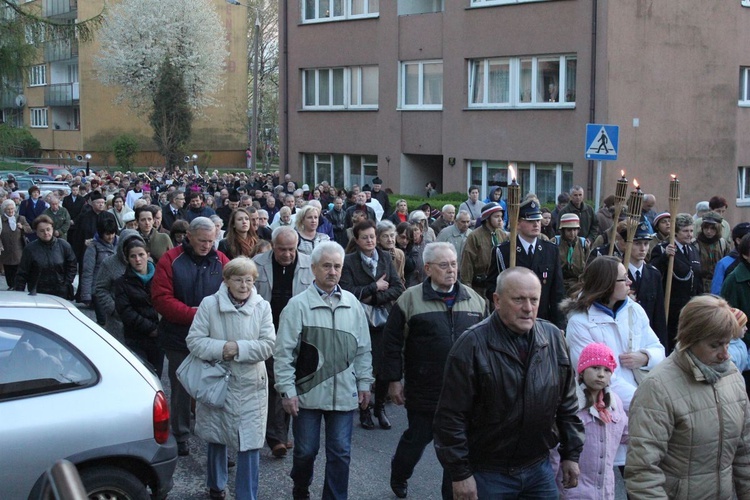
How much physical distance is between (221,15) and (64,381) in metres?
62.5

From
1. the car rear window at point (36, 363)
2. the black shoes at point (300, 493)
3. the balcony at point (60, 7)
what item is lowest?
the black shoes at point (300, 493)

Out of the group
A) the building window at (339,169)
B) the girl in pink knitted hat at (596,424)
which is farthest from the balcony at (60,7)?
the girl in pink knitted hat at (596,424)

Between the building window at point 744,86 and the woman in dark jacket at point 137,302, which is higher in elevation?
the building window at point 744,86

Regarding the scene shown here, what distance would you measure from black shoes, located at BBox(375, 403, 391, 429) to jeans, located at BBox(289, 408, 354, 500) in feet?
8.87

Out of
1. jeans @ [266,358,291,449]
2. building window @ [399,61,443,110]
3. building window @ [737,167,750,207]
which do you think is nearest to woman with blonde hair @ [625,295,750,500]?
jeans @ [266,358,291,449]

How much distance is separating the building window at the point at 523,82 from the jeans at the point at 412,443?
1973 centimetres

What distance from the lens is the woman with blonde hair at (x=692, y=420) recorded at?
4.44 m

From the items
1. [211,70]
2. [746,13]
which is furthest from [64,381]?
[211,70]

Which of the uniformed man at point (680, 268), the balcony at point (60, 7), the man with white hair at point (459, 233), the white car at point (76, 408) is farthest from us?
the balcony at point (60, 7)

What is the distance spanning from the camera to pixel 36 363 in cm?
576

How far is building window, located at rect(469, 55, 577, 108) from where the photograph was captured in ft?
84.8

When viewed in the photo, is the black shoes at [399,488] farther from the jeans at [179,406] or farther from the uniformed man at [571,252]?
the uniformed man at [571,252]

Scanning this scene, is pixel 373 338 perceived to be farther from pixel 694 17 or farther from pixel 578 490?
pixel 694 17

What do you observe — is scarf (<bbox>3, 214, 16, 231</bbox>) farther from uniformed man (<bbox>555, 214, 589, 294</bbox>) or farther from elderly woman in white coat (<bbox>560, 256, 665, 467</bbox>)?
elderly woman in white coat (<bbox>560, 256, 665, 467</bbox>)
